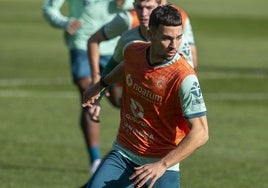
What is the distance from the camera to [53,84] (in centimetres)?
2189

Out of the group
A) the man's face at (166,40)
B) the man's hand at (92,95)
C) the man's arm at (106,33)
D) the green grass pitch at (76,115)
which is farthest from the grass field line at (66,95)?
the man's face at (166,40)

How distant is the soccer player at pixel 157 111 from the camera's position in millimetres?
8023

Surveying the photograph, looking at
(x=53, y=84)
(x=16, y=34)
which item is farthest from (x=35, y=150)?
(x=16, y=34)

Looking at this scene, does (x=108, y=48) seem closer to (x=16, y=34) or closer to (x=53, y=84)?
(x=53, y=84)

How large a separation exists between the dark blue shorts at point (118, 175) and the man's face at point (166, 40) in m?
0.94

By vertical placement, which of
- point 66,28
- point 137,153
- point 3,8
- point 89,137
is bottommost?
point 3,8

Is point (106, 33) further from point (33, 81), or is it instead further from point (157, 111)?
point (33, 81)

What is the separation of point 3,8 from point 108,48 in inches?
1242

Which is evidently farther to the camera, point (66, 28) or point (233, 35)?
point (233, 35)

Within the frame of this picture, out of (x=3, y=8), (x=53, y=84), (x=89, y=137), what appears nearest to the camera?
(x=89, y=137)

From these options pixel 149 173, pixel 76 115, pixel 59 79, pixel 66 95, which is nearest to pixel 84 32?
pixel 76 115

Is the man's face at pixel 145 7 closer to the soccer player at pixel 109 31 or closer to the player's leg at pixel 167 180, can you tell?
the soccer player at pixel 109 31

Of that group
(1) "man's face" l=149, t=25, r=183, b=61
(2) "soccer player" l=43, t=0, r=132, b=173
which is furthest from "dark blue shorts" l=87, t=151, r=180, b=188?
(2) "soccer player" l=43, t=0, r=132, b=173

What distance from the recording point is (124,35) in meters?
10.5
